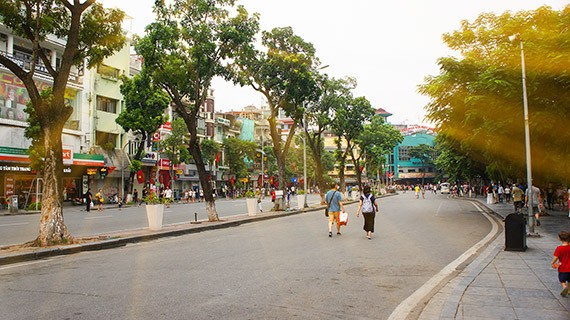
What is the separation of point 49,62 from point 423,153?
10847cm

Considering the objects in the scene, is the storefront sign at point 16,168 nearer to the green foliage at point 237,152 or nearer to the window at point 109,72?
the window at point 109,72

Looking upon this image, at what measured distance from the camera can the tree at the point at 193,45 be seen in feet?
63.4

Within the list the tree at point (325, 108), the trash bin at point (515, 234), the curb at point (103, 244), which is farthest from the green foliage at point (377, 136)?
the trash bin at point (515, 234)

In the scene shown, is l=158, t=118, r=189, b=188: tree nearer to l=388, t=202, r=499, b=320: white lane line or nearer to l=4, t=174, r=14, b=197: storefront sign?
l=4, t=174, r=14, b=197: storefront sign

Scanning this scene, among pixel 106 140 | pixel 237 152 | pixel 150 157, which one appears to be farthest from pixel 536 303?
pixel 237 152

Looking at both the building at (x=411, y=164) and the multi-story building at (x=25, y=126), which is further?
A: the building at (x=411, y=164)

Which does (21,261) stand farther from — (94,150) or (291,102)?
(94,150)

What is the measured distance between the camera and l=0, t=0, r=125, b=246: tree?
12.4 metres

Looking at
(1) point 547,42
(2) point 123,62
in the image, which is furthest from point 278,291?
(2) point 123,62

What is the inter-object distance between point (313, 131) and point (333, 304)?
36301 mm

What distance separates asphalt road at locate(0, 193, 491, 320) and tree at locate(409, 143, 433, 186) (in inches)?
4071

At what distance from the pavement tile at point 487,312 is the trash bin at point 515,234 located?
602 cm

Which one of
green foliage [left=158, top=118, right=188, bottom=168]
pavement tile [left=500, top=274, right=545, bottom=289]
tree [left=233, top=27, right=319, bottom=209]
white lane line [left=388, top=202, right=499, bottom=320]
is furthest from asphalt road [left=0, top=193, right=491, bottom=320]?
green foliage [left=158, top=118, right=188, bottom=168]

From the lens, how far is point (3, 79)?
33562 mm
